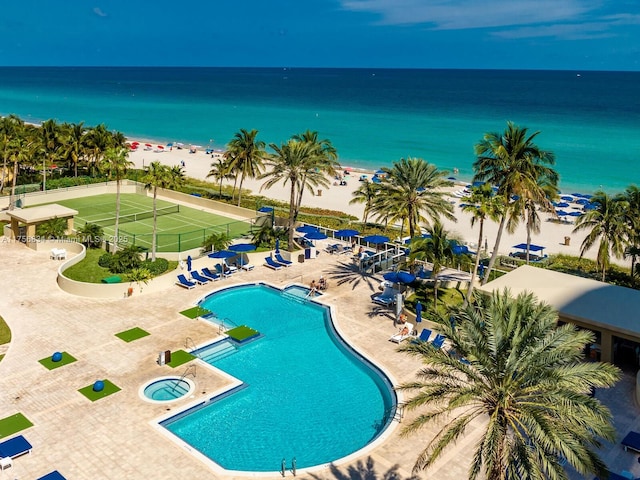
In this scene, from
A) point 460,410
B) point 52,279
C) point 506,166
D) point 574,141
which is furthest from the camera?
point 574,141

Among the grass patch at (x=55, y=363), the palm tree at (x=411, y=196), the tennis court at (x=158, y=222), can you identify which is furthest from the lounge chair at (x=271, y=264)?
the grass patch at (x=55, y=363)

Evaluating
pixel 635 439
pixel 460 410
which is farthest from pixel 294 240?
pixel 635 439

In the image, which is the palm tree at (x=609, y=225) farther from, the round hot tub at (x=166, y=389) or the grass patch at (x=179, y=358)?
the round hot tub at (x=166, y=389)

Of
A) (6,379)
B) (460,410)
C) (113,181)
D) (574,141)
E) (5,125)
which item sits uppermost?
(574,141)

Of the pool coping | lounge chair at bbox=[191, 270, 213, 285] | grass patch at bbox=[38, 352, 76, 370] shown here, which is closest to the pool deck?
the pool coping

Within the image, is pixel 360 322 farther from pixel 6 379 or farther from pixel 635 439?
pixel 6 379
